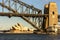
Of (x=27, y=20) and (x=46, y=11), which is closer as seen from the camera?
(x=27, y=20)

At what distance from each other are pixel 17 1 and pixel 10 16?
6.32 m

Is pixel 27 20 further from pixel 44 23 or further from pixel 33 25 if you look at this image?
pixel 44 23

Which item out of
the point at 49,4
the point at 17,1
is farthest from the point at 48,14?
the point at 17,1

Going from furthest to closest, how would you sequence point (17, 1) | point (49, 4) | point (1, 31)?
point (1, 31) < point (49, 4) < point (17, 1)

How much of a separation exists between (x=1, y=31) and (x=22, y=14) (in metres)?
25.8

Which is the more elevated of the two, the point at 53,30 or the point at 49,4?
the point at 49,4

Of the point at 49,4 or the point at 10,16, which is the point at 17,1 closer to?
the point at 10,16

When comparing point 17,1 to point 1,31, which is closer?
point 17,1

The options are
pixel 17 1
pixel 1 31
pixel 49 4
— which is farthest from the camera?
pixel 1 31

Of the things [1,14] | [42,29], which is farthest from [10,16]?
[42,29]

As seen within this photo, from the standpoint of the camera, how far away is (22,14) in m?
128

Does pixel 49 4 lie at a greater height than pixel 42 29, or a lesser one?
greater

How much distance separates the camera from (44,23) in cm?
13700

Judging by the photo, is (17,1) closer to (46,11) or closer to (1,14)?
(1,14)
